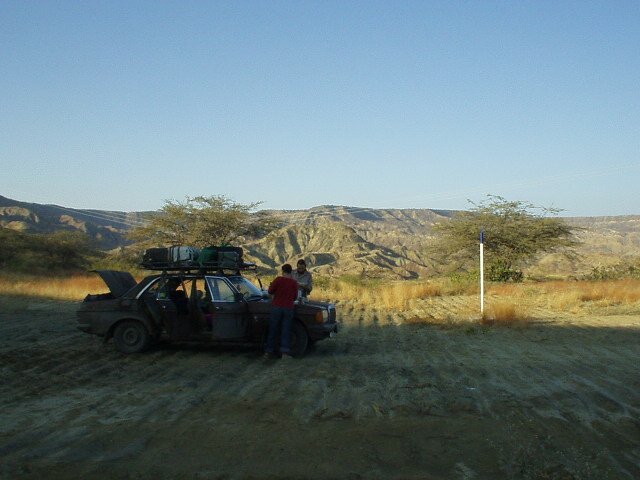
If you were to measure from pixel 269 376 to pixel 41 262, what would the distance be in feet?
126

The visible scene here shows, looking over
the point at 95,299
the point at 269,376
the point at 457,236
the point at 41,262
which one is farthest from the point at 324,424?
the point at 41,262

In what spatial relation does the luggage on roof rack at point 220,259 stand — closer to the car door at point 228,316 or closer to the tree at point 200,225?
the car door at point 228,316

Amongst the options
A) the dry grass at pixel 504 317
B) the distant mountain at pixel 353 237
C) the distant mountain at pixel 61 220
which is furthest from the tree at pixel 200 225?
the distant mountain at pixel 61 220

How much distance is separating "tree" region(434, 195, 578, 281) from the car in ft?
102

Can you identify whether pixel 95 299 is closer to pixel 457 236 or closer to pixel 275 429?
pixel 275 429

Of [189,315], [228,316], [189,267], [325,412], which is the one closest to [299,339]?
[228,316]

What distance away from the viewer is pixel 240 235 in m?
45.2

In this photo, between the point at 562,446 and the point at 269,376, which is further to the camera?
the point at 269,376

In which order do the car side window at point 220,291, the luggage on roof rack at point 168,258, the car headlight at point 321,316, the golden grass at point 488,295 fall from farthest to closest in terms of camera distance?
the golden grass at point 488,295
the luggage on roof rack at point 168,258
the car side window at point 220,291
the car headlight at point 321,316

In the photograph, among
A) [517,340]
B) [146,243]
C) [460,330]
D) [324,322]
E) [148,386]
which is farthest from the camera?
[146,243]

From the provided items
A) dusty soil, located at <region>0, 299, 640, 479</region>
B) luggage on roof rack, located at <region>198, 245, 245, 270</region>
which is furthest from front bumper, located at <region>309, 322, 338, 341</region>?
luggage on roof rack, located at <region>198, 245, 245, 270</region>

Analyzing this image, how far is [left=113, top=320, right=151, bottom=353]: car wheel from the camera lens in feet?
38.7

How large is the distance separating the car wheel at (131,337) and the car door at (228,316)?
51.0 inches

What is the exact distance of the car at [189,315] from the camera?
11719 mm
